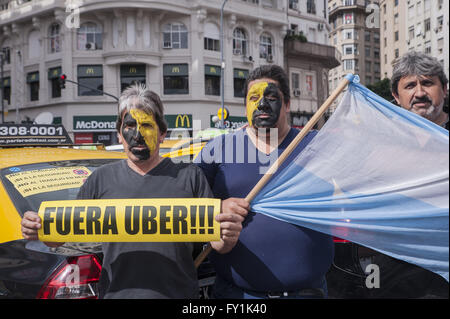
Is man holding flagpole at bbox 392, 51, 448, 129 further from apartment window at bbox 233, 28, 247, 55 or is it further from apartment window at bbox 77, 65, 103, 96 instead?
apartment window at bbox 233, 28, 247, 55

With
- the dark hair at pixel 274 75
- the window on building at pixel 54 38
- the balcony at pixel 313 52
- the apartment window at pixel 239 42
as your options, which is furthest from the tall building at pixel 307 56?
the dark hair at pixel 274 75

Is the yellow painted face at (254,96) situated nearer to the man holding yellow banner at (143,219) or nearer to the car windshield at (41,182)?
the man holding yellow banner at (143,219)

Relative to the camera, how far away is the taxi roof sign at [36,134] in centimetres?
488

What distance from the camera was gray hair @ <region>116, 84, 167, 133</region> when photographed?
2.09m

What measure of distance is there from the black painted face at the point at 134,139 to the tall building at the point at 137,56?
24.8 metres

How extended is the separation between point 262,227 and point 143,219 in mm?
596

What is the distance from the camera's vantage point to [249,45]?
29922mm

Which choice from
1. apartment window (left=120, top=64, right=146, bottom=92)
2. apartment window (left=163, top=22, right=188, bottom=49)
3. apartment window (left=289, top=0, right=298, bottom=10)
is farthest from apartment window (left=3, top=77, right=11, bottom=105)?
apartment window (left=289, top=0, right=298, bottom=10)

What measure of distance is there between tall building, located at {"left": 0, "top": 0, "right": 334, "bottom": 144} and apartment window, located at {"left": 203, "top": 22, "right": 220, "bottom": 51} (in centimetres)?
6

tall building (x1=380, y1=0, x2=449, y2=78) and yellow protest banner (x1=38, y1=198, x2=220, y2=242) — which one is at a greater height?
tall building (x1=380, y1=0, x2=449, y2=78)

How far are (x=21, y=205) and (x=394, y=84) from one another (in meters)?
2.51

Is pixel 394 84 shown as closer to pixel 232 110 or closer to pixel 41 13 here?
pixel 232 110

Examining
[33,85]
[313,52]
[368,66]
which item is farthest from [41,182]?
[368,66]
